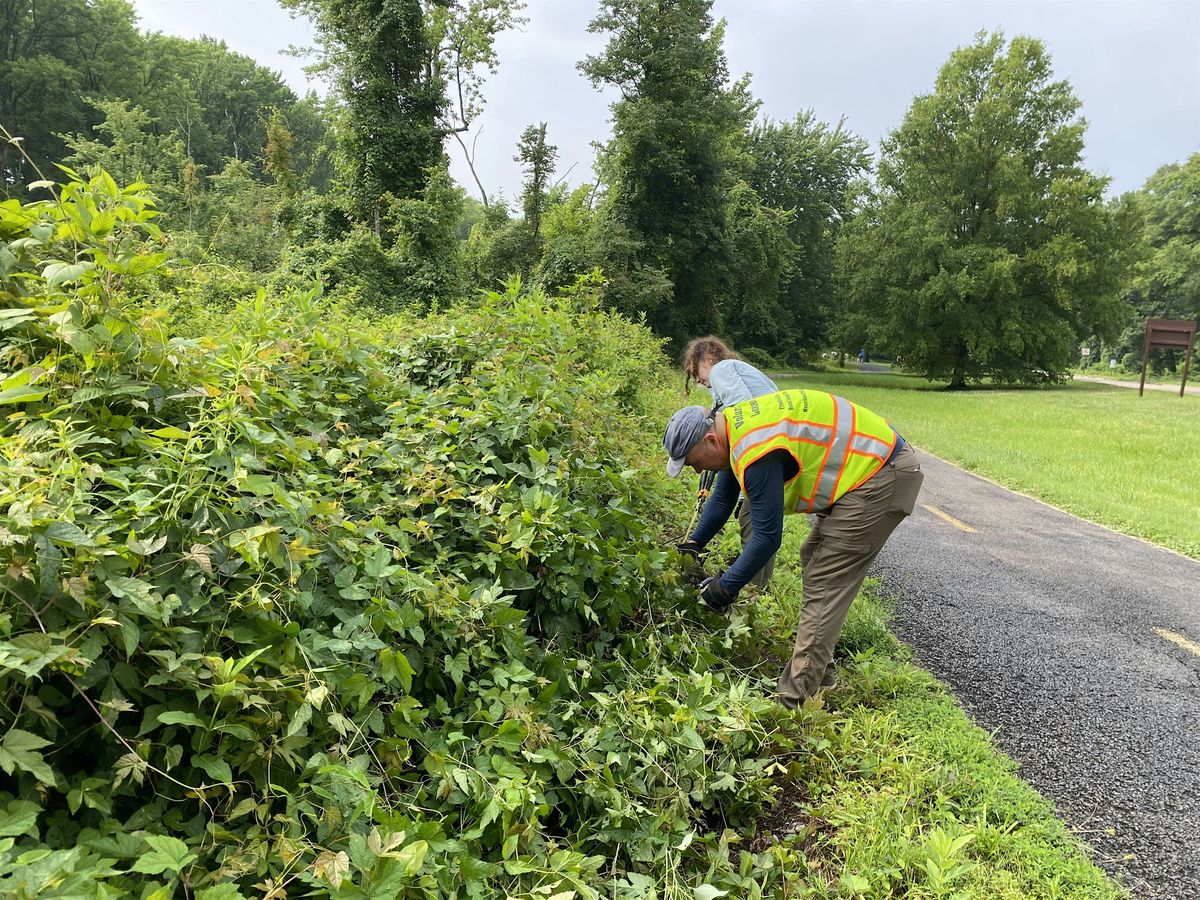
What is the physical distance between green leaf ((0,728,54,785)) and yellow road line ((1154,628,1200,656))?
5.57 m

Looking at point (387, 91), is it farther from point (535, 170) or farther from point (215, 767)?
point (215, 767)

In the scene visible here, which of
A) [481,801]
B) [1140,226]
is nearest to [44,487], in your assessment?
[481,801]

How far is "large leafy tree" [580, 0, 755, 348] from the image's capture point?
968 inches

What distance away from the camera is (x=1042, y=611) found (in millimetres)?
4465

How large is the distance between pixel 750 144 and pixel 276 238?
28.8 m

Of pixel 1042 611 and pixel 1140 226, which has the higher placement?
pixel 1140 226

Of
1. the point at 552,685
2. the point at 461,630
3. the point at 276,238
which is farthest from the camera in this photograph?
the point at 276,238

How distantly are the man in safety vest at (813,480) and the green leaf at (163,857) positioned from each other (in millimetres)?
2220

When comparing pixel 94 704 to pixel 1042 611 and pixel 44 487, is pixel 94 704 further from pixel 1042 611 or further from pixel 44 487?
pixel 1042 611

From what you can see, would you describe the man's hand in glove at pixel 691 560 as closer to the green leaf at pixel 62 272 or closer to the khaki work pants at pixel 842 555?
the khaki work pants at pixel 842 555

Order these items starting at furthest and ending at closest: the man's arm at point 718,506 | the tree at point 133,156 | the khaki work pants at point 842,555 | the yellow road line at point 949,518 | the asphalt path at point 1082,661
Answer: the tree at point 133,156 → the yellow road line at point 949,518 → the man's arm at point 718,506 → the khaki work pants at point 842,555 → the asphalt path at point 1082,661

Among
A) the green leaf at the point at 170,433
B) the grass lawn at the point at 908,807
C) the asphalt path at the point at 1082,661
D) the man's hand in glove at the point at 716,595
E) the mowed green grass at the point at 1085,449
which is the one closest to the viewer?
the green leaf at the point at 170,433

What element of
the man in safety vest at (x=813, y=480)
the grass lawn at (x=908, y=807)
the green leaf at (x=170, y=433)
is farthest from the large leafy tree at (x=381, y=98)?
the grass lawn at (x=908, y=807)

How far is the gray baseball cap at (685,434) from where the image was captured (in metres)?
2.98
